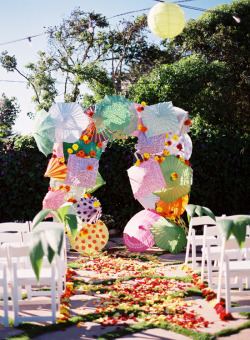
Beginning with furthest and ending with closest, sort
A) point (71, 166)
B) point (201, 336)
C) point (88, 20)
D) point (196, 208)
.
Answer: point (88, 20) < point (71, 166) < point (196, 208) < point (201, 336)

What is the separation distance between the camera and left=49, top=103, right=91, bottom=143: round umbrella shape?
266 inches

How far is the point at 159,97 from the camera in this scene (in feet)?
52.0

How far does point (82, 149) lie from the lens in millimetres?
7168

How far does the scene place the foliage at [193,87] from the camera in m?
15.7

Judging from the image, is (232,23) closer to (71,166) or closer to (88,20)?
(88,20)

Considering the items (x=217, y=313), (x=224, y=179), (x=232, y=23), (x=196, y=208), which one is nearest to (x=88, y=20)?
(x=232, y=23)

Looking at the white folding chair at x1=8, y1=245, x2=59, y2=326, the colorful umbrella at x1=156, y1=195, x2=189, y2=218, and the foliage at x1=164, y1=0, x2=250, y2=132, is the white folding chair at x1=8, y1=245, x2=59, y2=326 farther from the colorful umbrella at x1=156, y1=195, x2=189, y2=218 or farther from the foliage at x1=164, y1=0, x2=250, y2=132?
the foliage at x1=164, y1=0, x2=250, y2=132

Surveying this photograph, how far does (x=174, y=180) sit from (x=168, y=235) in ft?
3.15

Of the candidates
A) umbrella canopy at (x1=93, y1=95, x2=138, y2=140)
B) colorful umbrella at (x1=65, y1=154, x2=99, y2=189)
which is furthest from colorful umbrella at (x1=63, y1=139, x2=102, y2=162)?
umbrella canopy at (x1=93, y1=95, x2=138, y2=140)

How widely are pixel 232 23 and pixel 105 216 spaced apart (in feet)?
43.2

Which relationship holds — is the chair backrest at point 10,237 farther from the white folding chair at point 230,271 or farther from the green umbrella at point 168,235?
the green umbrella at point 168,235

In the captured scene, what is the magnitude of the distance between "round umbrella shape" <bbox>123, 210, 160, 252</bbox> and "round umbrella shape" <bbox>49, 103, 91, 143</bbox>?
178 centimetres

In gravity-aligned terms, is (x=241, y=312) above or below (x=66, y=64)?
below

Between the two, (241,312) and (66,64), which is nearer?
(241,312)
